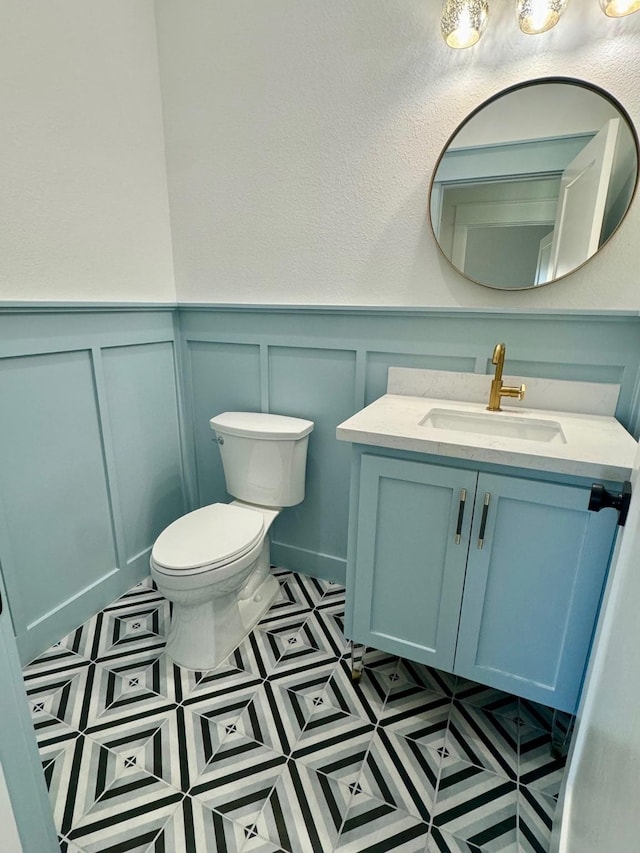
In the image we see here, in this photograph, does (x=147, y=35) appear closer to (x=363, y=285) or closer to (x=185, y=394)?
(x=363, y=285)

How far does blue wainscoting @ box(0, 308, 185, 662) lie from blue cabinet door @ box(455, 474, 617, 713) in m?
1.37

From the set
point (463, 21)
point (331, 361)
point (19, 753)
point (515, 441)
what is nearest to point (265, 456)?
point (331, 361)

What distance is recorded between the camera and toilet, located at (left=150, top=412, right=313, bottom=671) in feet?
4.59

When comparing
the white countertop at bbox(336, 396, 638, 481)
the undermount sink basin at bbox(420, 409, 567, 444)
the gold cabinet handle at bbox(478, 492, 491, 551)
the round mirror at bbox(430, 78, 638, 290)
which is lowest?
the gold cabinet handle at bbox(478, 492, 491, 551)

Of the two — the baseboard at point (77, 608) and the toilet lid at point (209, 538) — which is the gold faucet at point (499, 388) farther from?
the baseboard at point (77, 608)

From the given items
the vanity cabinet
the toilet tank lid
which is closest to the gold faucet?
the vanity cabinet

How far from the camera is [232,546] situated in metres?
1.46

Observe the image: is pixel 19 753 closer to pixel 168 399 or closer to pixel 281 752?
pixel 281 752

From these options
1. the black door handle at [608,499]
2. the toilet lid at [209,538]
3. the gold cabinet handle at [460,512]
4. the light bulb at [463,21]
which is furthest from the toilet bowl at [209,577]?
the light bulb at [463,21]

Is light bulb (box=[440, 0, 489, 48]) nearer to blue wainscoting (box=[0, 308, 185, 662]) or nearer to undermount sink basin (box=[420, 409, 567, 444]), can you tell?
undermount sink basin (box=[420, 409, 567, 444])

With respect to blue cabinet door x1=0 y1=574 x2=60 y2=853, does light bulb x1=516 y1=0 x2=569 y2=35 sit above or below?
above

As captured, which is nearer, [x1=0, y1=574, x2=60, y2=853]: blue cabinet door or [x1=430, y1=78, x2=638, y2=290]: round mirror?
[x1=0, y1=574, x2=60, y2=853]: blue cabinet door

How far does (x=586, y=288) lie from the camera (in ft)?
4.42

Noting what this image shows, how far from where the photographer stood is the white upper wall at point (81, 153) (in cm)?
129
